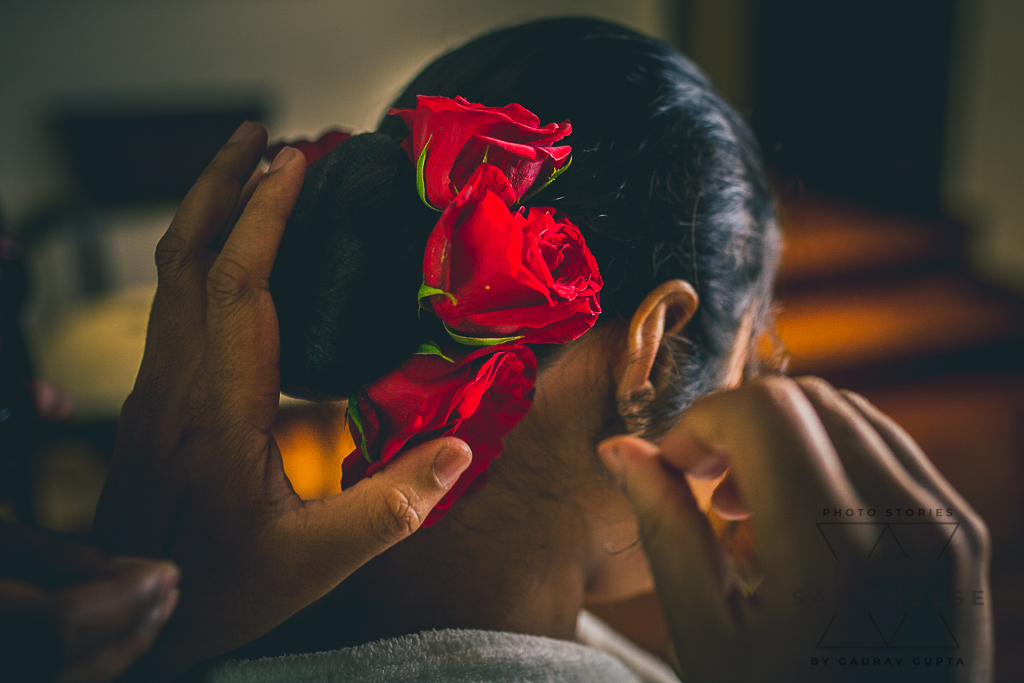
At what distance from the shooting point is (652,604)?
1525 millimetres

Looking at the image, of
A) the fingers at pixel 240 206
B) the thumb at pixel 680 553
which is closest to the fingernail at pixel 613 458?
the thumb at pixel 680 553

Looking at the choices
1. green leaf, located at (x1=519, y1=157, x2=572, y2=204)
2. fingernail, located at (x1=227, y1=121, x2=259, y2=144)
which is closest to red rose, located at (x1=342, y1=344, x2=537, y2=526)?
green leaf, located at (x1=519, y1=157, x2=572, y2=204)

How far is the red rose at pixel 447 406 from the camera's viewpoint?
0.41 m

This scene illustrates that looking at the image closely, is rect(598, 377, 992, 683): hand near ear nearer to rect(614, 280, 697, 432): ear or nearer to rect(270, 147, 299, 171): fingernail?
rect(614, 280, 697, 432): ear

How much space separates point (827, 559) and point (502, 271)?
0.83ft

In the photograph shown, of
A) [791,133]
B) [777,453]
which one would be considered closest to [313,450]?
[777,453]

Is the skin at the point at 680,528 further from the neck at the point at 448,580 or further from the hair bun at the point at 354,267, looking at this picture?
the hair bun at the point at 354,267

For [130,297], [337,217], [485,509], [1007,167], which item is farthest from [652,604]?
[1007,167]

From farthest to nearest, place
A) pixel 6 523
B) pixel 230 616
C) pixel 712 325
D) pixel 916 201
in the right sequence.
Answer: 1. pixel 916 201
2. pixel 712 325
3. pixel 230 616
4. pixel 6 523

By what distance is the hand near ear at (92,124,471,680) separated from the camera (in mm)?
405

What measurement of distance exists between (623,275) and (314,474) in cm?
32

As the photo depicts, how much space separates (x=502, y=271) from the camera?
1.15 ft

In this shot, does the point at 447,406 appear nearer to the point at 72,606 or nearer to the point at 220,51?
the point at 72,606

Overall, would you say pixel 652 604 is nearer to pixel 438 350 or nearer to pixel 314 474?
pixel 314 474
